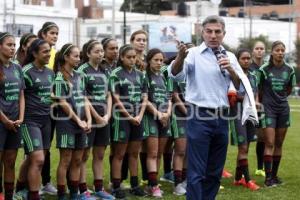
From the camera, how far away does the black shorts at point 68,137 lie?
6.74 m

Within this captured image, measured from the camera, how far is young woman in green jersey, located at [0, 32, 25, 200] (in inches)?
249

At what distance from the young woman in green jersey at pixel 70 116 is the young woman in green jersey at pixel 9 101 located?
469 millimetres

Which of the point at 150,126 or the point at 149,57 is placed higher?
the point at 149,57

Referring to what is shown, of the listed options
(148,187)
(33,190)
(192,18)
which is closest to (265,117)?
(148,187)

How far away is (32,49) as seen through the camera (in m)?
6.68

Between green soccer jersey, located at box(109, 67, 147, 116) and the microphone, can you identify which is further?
green soccer jersey, located at box(109, 67, 147, 116)

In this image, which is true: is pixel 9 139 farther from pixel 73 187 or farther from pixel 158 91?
pixel 158 91

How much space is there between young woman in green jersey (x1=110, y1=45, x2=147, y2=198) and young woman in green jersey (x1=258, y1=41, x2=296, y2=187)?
1840 millimetres

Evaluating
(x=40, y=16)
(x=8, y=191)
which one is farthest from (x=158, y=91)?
(x=40, y=16)

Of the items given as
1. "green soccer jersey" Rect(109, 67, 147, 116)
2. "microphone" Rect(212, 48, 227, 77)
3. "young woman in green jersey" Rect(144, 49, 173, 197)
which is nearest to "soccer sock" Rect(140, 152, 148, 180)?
"young woman in green jersey" Rect(144, 49, 173, 197)

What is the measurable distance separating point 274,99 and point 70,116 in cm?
300

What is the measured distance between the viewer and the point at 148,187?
25.7 feet

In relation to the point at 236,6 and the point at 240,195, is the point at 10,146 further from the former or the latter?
the point at 236,6

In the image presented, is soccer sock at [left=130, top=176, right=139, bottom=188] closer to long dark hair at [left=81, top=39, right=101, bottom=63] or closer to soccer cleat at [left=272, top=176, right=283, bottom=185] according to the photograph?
long dark hair at [left=81, top=39, right=101, bottom=63]
